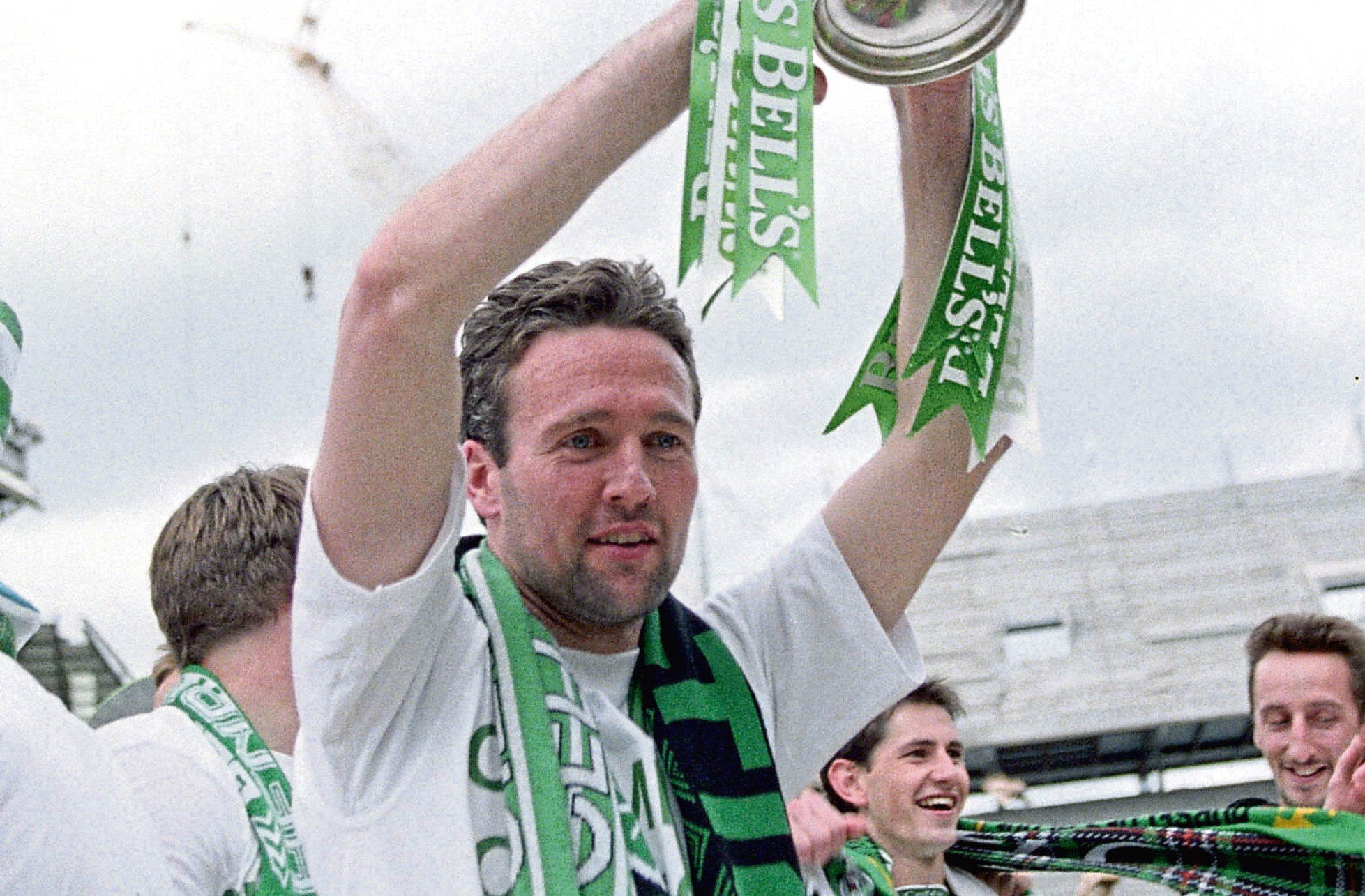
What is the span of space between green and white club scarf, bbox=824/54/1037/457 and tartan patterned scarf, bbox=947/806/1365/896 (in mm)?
1111

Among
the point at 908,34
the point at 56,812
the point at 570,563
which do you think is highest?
the point at 908,34

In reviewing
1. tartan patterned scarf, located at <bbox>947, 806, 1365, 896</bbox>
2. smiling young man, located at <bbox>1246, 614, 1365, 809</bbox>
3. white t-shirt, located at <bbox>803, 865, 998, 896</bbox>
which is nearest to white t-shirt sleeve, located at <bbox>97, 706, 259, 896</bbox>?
tartan patterned scarf, located at <bbox>947, 806, 1365, 896</bbox>

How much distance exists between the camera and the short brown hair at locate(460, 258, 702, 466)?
5.94 feet

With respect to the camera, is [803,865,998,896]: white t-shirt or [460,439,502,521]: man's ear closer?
[460,439,502,521]: man's ear

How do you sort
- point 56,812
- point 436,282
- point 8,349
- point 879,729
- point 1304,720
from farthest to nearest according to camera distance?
point 879,729 → point 1304,720 → point 436,282 → point 8,349 → point 56,812

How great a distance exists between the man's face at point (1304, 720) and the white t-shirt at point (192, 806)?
2028 mm

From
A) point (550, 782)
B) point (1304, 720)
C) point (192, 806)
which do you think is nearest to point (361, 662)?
point (550, 782)

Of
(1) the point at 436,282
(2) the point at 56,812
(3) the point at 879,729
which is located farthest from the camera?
(3) the point at 879,729

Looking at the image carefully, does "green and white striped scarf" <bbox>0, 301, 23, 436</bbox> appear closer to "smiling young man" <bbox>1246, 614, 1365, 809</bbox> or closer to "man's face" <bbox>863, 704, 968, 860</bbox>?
"man's face" <bbox>863, 704, 968, 860</bbox>

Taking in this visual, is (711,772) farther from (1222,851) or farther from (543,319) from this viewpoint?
(1222,851)

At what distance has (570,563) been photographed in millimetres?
1698

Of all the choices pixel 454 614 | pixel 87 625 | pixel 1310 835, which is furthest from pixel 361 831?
pixel 87 625

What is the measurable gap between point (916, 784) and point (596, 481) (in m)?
1.83

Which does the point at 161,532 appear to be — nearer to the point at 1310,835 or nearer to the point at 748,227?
the point at 748,227
